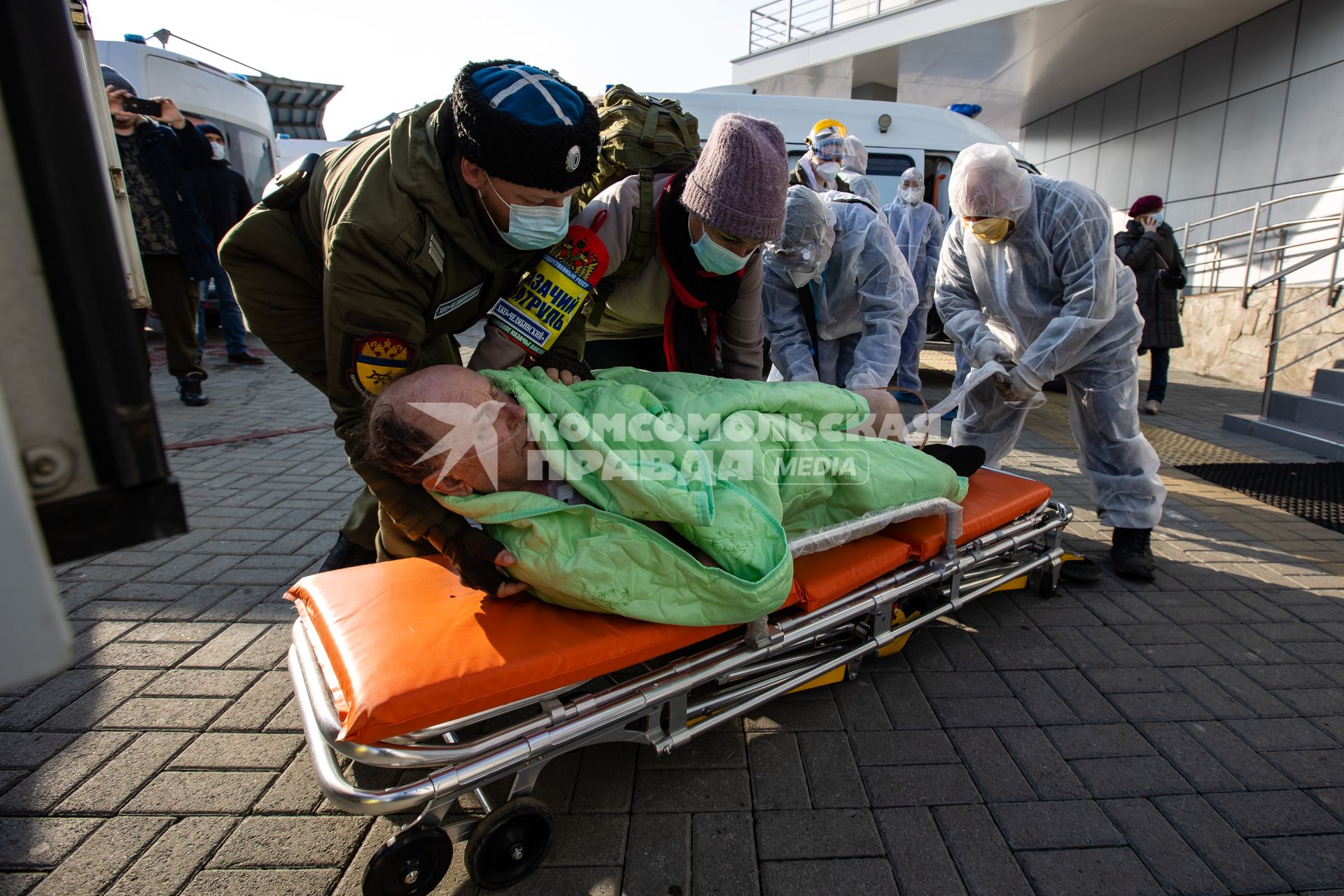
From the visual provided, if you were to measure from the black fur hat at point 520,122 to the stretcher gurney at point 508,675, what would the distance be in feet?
3.70

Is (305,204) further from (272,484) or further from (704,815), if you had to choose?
(272,484)

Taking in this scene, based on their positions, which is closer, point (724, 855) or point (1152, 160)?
point (724, 855)

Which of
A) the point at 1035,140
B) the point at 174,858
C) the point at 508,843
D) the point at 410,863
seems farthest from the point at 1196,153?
the point at 174,858

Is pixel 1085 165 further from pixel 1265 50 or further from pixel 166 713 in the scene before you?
pixel 166 713

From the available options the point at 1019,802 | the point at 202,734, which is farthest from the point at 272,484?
the point at 1019,802

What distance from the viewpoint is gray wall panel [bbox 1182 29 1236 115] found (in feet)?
35.2

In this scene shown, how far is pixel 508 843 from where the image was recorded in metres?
1.52

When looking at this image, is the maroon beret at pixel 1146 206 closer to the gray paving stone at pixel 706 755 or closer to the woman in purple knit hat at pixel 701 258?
the woman in purple knit hat at pixel 701 258

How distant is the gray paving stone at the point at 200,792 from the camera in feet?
5.70

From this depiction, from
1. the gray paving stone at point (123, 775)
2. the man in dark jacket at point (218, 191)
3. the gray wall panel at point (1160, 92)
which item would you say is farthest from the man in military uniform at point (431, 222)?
the gray wall panel at point (1160, 92)

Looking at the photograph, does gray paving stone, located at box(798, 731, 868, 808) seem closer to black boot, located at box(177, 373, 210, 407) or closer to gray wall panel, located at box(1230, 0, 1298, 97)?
black boot, located at box(177, 373, 210, 407)

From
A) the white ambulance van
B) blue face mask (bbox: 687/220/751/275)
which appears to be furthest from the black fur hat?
the white ambulance van

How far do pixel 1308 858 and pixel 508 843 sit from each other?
1.90 metres

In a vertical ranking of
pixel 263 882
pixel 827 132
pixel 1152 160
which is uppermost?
pixel 1152 160
